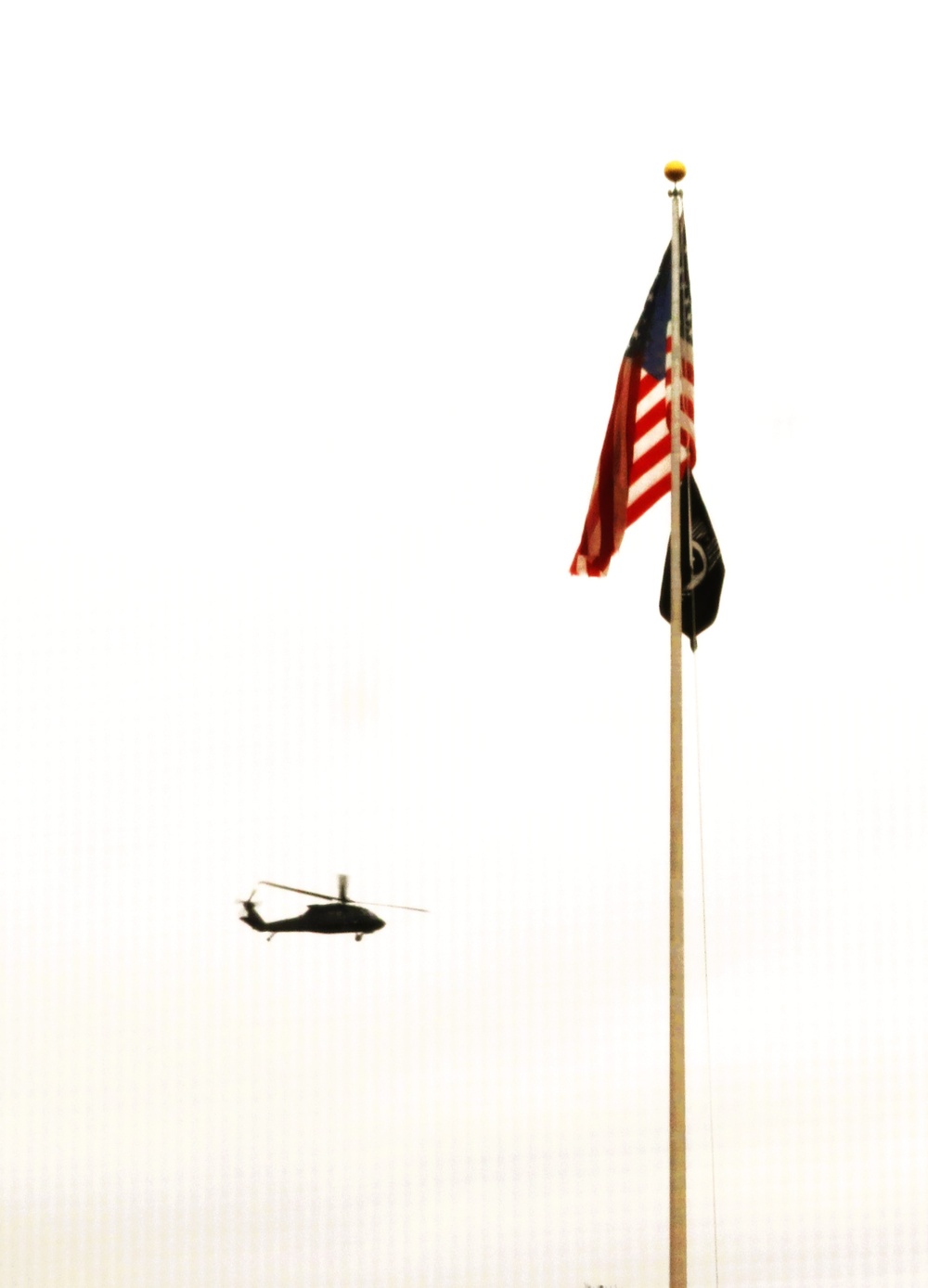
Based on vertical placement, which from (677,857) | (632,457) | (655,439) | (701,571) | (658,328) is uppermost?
(658,328)

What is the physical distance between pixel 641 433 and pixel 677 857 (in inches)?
195

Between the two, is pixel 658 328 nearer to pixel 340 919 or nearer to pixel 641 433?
pixel 641 433

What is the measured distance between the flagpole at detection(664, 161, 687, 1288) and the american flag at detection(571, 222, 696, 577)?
25 centimetres

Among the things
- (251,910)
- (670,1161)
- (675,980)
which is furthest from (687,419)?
(251,910)

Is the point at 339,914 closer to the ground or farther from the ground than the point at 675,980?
farther from the ground

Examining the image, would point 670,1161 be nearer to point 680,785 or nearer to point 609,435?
point 680,785

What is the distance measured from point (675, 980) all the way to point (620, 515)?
5293 mm

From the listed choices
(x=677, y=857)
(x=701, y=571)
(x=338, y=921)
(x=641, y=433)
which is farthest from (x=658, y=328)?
(x=338, y=921)

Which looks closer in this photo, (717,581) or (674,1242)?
(674,1242)

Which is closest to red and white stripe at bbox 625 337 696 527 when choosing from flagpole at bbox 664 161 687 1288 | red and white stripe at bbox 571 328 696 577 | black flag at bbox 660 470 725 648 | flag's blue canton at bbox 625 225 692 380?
red and white stripe at bbox 571 328 696 577

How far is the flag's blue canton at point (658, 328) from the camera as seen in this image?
64.0 ft

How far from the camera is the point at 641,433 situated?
19.2m

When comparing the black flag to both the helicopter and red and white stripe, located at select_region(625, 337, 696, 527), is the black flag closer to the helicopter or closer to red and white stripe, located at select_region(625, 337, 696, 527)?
red and white stripe, located at select_region(625, 337, 696, 527)

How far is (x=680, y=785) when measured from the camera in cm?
1728
